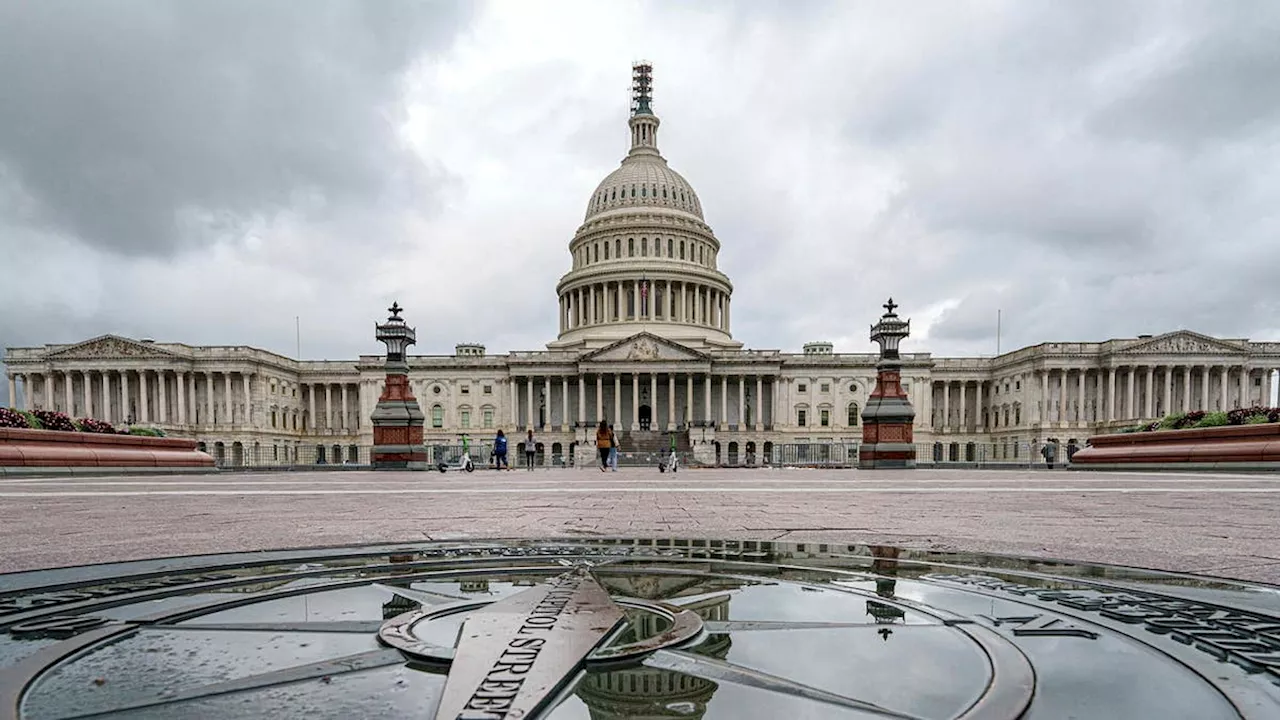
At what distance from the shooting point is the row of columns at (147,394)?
70.1m

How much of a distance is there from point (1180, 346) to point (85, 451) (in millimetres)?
83462

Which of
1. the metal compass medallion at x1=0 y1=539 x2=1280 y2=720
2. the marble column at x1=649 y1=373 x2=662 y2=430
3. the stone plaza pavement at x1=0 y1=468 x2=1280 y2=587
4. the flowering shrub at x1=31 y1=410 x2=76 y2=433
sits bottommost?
the marble column at x1=649 y1=373 x2=662 y2=430

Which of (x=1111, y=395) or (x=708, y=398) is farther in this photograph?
(x=708, y=398)

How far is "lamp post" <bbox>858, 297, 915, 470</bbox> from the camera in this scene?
28297 mm

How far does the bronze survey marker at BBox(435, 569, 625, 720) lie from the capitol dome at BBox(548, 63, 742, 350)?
72.0 metres

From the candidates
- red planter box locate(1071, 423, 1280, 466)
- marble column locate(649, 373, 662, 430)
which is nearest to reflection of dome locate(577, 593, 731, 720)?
red planter box locate(1071, 423, 1280, 466)

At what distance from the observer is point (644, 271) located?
77.9 m

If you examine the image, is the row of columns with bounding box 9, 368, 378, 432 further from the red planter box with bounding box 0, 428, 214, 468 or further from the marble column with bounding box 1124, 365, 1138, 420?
the marble column with bounding box 1124, 365, 1138, 420

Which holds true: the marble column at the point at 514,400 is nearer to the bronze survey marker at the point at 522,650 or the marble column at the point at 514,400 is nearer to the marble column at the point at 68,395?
the marble column at the point at 68,395

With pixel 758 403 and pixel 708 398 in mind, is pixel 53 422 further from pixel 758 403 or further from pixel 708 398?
pixel 758 403

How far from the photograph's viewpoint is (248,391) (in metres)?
71.3

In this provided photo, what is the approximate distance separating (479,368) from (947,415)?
51490 millimetres

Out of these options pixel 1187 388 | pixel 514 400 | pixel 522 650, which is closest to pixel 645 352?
pixel 514 400

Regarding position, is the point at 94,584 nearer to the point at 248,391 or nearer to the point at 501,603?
the point at 501,603
